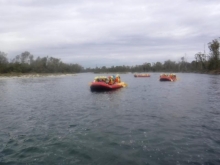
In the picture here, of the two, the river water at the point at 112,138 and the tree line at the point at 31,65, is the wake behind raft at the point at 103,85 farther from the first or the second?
the tree line at the point at 31,65

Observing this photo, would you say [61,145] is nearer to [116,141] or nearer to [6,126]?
[116,141]

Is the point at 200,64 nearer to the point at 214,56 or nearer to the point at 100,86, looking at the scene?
the point at 214,56

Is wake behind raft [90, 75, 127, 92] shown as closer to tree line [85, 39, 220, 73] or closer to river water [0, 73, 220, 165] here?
river water [0, 73, 220, 165]

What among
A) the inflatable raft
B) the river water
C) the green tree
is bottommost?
the river water

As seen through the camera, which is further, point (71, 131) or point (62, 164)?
point (71, 131)

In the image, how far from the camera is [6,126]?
46.2 feet

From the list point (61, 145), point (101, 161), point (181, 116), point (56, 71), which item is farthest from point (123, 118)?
point (56, 71)

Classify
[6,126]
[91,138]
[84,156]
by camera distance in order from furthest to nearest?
[6,126], [91,138], [84,156]

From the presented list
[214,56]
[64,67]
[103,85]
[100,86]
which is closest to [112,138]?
[100,86]

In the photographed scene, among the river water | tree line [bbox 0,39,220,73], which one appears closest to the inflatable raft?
the river water

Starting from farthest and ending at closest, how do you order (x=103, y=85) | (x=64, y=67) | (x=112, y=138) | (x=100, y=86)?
(x=64, y=67) < (x=103, y=85) < (x=100, y=86) < (x=112, y=138)

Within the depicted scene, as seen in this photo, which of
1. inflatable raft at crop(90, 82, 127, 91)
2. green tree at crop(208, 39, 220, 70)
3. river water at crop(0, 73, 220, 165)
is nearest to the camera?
river water at crop(0, 73, 220, 165)

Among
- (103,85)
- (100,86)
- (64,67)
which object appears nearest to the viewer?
(100,86)

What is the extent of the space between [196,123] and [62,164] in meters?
9.33
